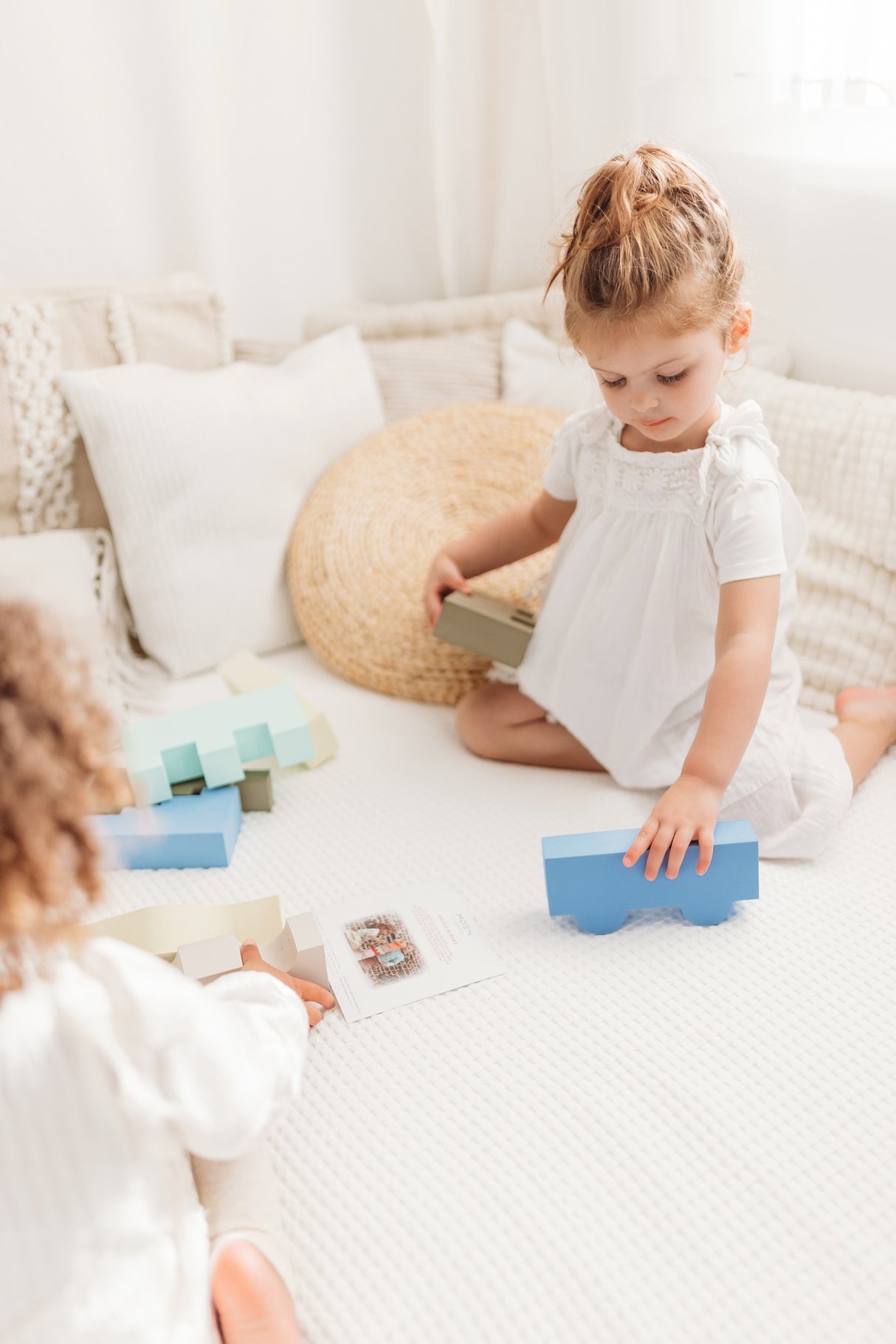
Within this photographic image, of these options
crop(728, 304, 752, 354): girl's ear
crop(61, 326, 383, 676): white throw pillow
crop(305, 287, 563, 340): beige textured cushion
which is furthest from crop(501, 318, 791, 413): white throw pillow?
crop(728, 304, 752, 354): girl's ear

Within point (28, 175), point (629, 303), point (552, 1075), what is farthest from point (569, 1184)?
point (28, 175)

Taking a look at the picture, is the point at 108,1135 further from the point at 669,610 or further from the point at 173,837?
the point at 669,610

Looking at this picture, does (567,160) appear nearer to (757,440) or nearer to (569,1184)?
(757,440)

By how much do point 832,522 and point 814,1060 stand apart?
0.70 metres

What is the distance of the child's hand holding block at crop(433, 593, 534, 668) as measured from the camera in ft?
4.47

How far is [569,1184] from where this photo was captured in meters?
0.82

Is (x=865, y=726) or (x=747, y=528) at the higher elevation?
(x=747, y=528)

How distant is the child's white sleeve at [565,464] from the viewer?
1312 millimetres

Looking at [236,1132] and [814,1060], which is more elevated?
[236,1132]

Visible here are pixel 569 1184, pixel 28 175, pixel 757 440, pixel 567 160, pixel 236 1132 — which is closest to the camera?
pixel 236 1132

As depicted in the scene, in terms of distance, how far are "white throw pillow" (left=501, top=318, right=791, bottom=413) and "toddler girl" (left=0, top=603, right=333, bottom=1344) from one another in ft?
3.87

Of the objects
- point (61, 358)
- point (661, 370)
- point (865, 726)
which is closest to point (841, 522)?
point (865, 726)

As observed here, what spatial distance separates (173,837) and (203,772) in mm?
102

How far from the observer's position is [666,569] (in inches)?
47.8
